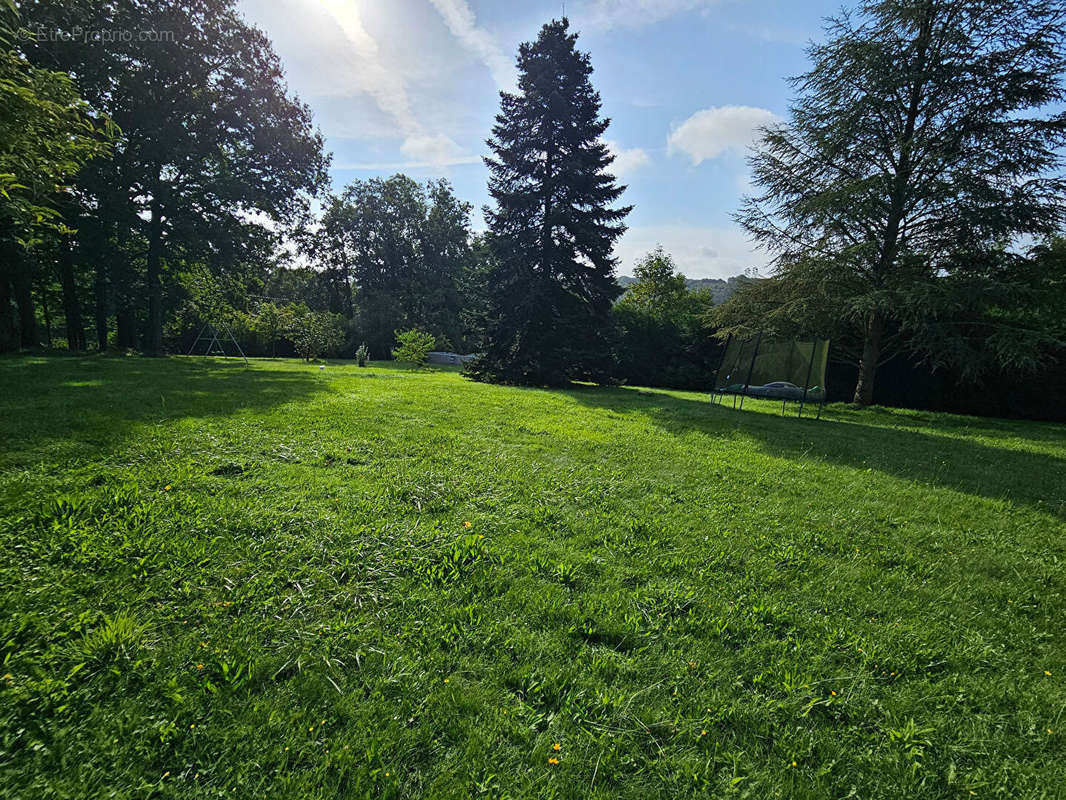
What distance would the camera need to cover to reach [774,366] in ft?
32.2

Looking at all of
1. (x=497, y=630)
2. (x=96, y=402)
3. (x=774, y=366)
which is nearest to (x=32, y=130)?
(x=96, y=402)

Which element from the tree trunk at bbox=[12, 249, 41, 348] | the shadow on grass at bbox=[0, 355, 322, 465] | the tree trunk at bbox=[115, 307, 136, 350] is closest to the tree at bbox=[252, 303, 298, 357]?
the tree trunk at bbox=[115, 307, 136, 350]

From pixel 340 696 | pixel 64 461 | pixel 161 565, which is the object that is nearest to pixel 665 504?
pixel 340 696

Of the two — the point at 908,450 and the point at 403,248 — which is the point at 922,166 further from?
the point at 403,248

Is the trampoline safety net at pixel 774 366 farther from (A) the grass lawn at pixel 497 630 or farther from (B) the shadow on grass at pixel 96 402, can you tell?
(B) the shadow on grass at pixel 96 402

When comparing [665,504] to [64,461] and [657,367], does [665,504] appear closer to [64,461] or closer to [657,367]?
[64,461]

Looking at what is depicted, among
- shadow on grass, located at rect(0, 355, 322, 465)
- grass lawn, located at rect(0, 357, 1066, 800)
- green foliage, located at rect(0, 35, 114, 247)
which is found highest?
green foliage, located at rect(0, 35, 114, 247)

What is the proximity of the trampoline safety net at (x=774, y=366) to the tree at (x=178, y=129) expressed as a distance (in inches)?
722

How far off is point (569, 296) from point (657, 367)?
24.0ft

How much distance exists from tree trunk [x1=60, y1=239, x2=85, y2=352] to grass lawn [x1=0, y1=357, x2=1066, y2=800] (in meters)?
17.0

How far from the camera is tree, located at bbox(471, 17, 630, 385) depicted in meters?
14.2

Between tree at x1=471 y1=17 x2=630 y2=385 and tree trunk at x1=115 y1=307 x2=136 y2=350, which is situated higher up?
tree at x1=471 y1=17 x2=630 y2=385

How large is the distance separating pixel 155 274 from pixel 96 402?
15.3 m

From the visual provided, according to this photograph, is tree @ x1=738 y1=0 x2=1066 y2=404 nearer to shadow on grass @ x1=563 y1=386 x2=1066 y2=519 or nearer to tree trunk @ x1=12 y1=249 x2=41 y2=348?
shadow on grass @ x1=563 y1=386 x2=1066 y2=519
